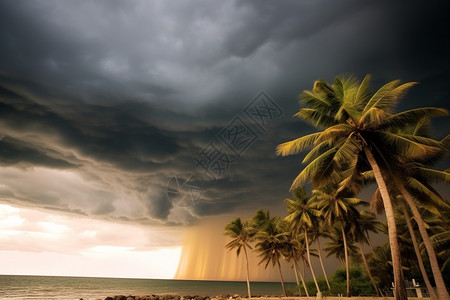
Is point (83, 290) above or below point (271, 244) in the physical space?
below

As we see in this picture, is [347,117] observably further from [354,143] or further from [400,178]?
[400,178]

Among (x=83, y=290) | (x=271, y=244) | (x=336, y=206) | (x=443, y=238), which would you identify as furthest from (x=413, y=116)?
(x=83, y=290)

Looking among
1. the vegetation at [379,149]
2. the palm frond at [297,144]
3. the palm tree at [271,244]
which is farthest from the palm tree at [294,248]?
the palm frond at [297,144]

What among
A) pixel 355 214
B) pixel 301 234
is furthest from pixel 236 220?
pixel 355 214

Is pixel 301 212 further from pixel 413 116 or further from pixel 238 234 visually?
pixel 413 116

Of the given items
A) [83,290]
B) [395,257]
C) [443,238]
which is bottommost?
[83,290]

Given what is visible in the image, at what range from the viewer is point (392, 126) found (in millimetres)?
12234

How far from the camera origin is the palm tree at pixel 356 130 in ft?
37.1

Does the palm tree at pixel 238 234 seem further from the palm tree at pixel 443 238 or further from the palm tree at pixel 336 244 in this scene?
the palm tree at pixel 443 238

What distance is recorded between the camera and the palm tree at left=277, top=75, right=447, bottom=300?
11305 millimetres

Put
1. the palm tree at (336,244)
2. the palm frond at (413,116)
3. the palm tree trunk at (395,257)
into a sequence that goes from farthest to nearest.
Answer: the palm tree at (336,244)
the palm frond at (413,116)
the palm tree trunk at (395,257)

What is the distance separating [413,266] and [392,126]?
3295 cm

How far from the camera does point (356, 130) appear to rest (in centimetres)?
1203

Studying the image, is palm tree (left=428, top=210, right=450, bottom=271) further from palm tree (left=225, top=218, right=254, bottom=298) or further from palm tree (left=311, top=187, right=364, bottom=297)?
palm tree (left=225, top=218, right=254, bottom=298)
